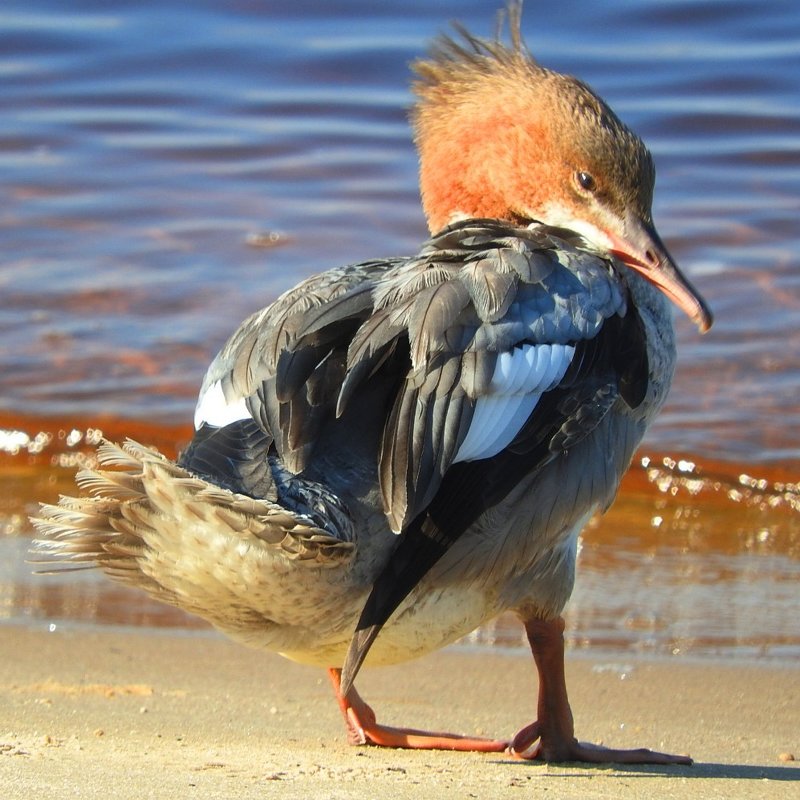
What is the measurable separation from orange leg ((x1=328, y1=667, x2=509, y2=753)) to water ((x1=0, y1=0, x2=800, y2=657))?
3.49ft

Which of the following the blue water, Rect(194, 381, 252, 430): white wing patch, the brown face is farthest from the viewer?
the blue water

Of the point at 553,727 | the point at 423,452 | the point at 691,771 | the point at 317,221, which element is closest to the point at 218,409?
the point at 423,452

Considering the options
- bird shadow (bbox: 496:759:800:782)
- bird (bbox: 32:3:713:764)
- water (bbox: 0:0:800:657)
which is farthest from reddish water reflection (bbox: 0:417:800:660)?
bird (bbox: 32:3:713:764)

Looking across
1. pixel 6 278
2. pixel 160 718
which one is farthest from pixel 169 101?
pixel 160 718

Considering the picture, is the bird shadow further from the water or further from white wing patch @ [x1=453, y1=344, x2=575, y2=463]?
the water

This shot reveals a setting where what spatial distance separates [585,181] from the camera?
181 inches

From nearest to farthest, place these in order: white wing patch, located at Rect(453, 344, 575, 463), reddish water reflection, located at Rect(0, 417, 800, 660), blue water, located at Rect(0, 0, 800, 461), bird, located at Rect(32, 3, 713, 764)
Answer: bird, located at Rect(32, 3, 713, 764) < white wing patch, located at Rect(453, 344, 575, 463) < reddish water reflection, located at Rect(0, 417, 800, 660) < blue water, located at Rect(0, 0, 800, 461)

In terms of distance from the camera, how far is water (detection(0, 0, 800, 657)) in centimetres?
624

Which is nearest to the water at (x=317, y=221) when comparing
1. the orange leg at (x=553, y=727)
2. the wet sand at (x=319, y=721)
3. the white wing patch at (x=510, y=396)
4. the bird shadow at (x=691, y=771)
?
the wet sand at (x=319, y=721)

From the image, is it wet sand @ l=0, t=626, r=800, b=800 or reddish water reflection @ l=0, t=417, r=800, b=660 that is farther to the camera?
reddish water reflection @ l=0, t=417, r=800, b=660

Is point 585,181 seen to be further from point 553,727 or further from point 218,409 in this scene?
point 553,727

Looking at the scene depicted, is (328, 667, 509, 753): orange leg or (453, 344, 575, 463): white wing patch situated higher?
(453, 344, 575, 463): white wing patch

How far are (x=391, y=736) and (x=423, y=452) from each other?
3.59 ft

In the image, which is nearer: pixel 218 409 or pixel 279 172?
pixel 218 409
